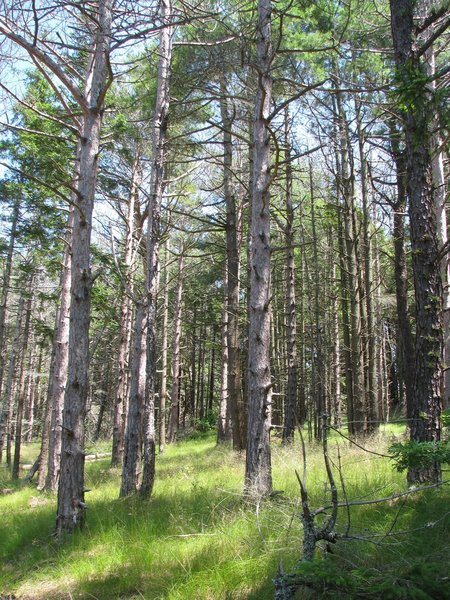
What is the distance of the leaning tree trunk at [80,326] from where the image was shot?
18.5 ft

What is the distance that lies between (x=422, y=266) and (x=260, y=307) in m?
2.00

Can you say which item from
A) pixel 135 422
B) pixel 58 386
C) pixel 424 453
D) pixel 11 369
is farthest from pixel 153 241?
pixel 11 369

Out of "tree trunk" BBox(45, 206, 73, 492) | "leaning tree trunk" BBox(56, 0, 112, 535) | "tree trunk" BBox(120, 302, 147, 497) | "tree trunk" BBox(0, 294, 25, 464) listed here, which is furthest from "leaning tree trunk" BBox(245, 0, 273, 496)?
"tree trunk" BBox(0, 294, 25, 464)

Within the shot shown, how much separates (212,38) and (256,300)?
5.98m

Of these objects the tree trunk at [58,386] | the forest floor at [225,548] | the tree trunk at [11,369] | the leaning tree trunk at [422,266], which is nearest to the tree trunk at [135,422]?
the forest floor at [225,548]

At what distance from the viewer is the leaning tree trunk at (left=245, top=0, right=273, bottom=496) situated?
559 centimetres

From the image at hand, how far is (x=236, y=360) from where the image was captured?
11.6 m

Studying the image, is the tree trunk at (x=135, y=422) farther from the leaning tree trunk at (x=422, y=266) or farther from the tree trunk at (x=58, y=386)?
the leaning tree trunk at (x=422, y=266)

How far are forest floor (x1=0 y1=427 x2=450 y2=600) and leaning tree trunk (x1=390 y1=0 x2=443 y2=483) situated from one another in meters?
0.76

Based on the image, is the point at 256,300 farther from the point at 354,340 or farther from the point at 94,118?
the point at 354,340

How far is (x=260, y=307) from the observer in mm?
5902

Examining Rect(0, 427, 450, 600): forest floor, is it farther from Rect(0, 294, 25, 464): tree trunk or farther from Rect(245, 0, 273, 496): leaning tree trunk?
Rect(0, 294, 25, 464): tree trunk

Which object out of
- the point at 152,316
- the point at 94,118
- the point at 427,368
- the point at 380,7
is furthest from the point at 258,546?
the point at 380,7

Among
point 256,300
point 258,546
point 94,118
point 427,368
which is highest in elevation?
point 94,118
